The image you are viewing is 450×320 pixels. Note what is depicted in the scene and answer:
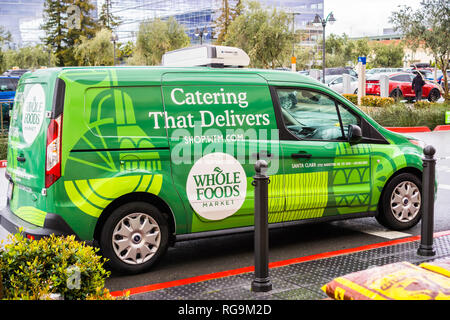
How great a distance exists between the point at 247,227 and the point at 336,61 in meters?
78.6

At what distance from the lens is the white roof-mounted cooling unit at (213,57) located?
20.1 feet

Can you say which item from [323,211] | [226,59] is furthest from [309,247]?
[226,59]

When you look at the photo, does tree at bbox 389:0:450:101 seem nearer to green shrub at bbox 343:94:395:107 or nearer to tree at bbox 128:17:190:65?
green shrub at bbox 343:94:395:107

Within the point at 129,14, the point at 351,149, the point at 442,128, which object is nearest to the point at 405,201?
the point at 351,149

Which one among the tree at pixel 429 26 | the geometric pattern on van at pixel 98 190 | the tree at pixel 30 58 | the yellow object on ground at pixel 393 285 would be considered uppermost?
the tree at pixel 30 58

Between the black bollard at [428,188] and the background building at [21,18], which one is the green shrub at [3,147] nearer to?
the black bollard at [428,188]

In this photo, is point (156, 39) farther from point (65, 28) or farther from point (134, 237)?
point (134, 237)

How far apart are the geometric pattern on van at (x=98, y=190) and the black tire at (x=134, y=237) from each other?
0.14m

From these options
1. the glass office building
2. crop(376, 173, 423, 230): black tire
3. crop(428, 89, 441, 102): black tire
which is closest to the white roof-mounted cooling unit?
crop(376, 173, 423, 230): black tire

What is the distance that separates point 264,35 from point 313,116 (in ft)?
128

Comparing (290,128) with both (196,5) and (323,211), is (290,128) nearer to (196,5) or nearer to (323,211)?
(323,211)

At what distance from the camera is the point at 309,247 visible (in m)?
6.42

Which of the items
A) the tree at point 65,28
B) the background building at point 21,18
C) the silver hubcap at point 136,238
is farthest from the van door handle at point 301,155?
the background building at point 21,18

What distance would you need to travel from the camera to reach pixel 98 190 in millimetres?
5137
